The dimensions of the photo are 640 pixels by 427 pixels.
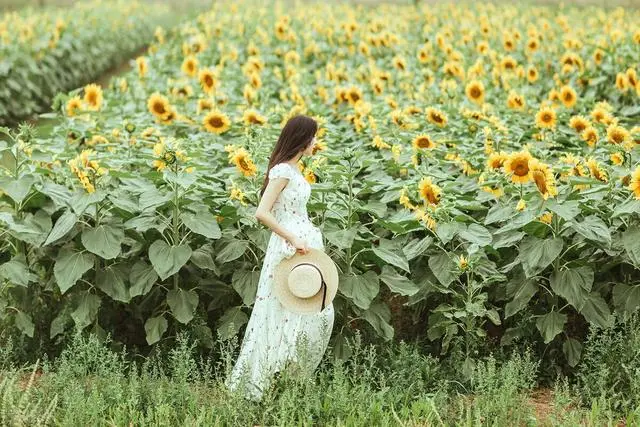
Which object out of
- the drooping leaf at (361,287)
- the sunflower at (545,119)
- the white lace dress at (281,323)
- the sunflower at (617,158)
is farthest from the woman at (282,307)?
the sunflower at (545,119)

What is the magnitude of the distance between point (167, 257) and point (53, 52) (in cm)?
1077

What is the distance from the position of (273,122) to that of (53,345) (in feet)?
9.28

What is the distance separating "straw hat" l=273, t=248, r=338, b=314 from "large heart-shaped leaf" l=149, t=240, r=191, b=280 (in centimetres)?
67

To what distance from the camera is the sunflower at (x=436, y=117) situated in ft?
22.9

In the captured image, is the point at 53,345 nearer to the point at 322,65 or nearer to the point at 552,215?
the point at 552,215

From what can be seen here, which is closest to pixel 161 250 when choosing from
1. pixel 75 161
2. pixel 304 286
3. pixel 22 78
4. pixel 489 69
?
pixel 75 161

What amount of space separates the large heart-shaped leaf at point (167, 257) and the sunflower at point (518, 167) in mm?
1622

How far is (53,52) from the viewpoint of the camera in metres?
15.0

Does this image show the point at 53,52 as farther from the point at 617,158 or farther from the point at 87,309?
the point at 617,158

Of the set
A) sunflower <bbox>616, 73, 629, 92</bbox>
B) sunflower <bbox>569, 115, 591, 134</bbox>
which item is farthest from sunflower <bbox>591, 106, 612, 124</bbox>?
sunflower <bbox>616, 73, 629, 92</bbox>

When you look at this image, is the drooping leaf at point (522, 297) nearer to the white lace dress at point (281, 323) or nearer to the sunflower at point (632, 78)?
the white lace dress at point (281, 323)

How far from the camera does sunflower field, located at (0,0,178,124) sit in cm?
1320

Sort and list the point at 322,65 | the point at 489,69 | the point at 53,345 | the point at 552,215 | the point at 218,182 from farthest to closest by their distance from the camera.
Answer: the point at 322,65, the point at 489,69, the point at 218,182, the point at 53,345, the point at 552,215

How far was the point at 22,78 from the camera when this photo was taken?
13.4m
